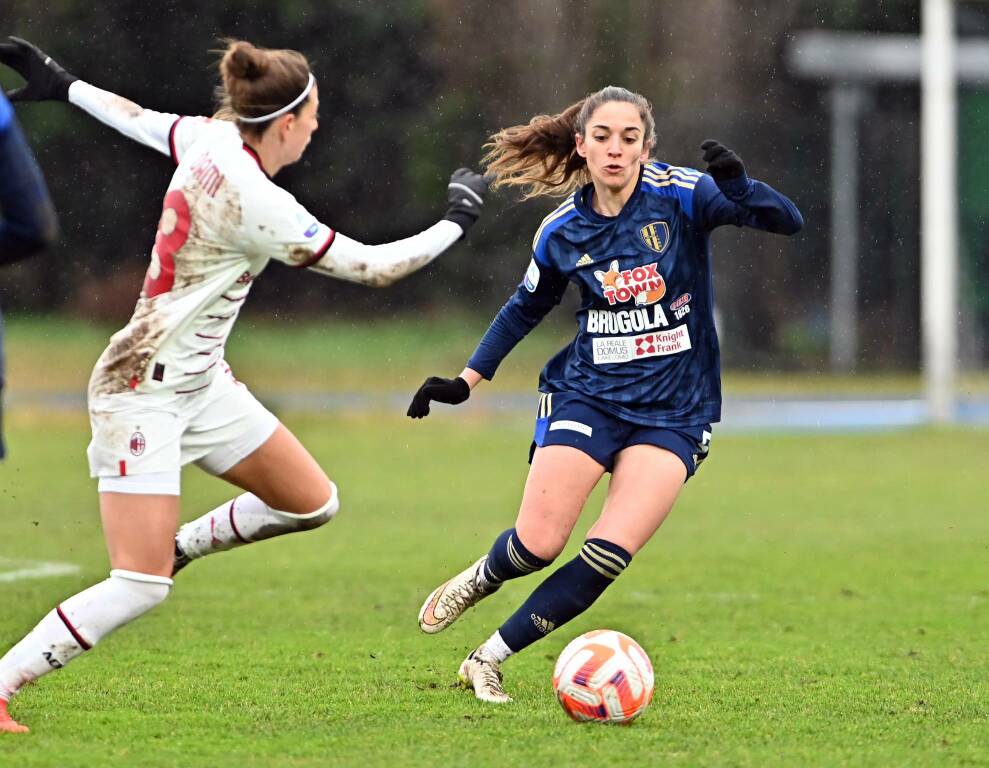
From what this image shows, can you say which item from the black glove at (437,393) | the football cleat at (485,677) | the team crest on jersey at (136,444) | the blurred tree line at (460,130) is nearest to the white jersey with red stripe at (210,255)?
the team crest on jersey at (136,444)

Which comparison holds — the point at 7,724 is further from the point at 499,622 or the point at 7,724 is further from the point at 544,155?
the point at 499,622

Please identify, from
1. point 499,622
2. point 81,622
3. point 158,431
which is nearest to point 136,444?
point 158,431

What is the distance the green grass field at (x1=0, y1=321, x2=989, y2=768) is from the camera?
4961 mm

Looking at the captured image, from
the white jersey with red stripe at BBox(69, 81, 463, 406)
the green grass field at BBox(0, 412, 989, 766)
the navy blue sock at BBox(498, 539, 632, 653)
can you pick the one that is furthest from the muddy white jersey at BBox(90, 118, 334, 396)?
the navy blue sock at BBox(498, 539, 632, 653)

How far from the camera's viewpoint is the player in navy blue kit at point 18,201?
4.38 m

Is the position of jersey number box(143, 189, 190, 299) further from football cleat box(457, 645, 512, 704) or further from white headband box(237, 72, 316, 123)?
football cleat box(457, 645, 512, 704)

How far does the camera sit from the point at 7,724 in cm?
493

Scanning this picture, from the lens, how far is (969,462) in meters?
15.8

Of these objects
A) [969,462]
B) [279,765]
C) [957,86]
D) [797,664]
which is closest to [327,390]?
[969,462]

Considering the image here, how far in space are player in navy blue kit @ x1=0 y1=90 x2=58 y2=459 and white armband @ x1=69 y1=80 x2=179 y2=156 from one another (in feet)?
2.09

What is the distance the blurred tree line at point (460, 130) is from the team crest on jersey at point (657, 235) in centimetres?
1434

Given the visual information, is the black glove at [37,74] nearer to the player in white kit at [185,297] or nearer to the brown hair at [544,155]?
the player in white kit at [185,297]

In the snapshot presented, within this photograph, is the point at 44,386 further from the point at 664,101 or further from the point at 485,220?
the point at 664,101

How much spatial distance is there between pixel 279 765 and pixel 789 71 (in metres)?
25.4
